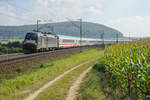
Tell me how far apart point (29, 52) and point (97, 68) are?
1826 centimetres

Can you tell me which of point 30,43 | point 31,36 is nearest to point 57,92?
point 30,43

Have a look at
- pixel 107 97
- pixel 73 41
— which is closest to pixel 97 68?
pixel 107 97

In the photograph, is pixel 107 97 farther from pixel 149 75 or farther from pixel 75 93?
pixel 149 75

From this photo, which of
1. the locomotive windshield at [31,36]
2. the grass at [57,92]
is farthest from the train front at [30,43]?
the grass at [57,92]

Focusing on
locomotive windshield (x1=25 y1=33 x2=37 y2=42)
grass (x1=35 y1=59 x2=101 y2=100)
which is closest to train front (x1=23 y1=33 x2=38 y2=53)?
locomotive windshield (x1=25 y1=33 x2=37 y2=42)

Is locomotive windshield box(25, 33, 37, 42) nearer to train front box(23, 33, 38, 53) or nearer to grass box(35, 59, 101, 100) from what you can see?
train front box(23, 33, 38, 53)

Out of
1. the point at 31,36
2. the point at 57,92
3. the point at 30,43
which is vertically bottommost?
the point at 57,92

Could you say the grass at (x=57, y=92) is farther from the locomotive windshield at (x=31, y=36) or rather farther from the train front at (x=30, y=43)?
the locomotive windshield at (x=31, y=36)

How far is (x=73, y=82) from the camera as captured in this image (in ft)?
52.9

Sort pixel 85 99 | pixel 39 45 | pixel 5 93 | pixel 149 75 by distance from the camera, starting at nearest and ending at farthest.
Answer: pixel 149 75
pixel 85 99
pixel 5 93
pixel 39 45

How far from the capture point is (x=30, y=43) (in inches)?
1362

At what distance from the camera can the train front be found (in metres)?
34.6

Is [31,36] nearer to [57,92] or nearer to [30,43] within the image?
[30,43]

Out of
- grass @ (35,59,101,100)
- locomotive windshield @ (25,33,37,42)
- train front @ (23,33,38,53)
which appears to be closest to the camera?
grass @ (35,59,101,100)
